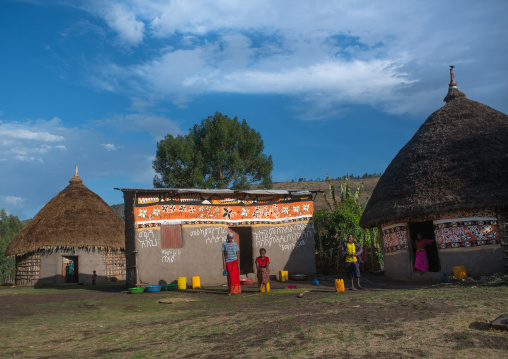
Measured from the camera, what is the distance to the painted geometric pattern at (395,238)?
14484 millimetres

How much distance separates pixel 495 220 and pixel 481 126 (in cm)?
375

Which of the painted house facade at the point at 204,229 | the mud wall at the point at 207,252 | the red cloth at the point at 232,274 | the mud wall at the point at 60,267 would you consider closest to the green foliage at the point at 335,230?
the mud wall at the point at 207,252

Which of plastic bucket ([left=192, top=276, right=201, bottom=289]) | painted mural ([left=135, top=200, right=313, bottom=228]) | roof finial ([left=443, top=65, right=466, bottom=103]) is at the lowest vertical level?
plastic bucket ([left=192, top=276, right=201, bottom=289])

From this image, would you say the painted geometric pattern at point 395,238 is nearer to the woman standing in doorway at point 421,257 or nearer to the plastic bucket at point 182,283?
the woman standing in doorway at point 421,257

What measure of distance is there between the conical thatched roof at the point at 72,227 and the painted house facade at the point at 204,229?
6615 mm

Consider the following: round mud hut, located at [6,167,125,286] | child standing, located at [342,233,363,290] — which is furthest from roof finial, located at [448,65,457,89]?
round mud hut, located at [6,167,125,286]

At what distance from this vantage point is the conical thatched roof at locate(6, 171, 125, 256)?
21234 mm

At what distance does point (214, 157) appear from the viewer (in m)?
29.6

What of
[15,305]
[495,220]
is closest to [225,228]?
[15,305]

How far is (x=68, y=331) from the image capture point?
7129 mm

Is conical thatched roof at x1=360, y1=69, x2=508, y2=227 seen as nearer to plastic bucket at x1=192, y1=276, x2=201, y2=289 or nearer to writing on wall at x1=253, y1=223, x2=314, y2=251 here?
writing on wall at x1=253, y1=223, x2=314, y2=251

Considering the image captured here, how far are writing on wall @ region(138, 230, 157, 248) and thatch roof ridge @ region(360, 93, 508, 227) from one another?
284 inches

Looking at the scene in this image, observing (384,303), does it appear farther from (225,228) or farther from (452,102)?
(452,102)

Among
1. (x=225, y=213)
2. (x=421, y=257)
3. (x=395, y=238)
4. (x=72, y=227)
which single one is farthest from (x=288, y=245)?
(x=72, y=227)
